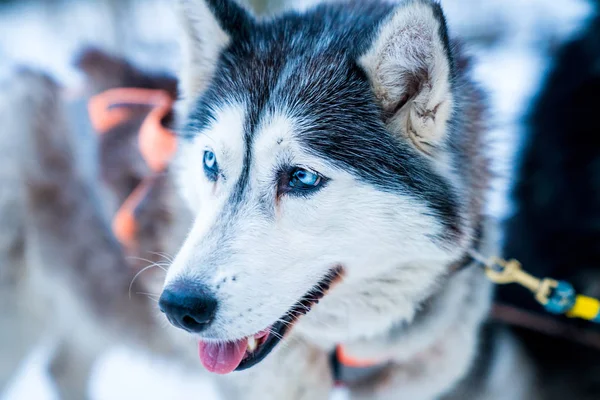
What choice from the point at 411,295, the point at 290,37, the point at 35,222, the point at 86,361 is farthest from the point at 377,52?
the point at 86,361

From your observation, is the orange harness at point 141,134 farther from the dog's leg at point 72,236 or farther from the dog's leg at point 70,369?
the dog's leg at point 70,369

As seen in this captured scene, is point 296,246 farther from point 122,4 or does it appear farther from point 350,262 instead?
point 122,4

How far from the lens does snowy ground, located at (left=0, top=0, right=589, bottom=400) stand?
7.29ft

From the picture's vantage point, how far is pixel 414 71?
125 cm

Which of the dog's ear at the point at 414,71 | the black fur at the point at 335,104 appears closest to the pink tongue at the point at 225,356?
the black fur at the point at 335,104

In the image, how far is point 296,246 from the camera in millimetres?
1232

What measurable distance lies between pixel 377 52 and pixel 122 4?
5841 millimetres

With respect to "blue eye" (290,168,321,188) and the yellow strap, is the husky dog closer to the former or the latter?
"blue eye" (290,168,321,188)

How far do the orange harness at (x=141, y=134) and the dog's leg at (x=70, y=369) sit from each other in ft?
2.84

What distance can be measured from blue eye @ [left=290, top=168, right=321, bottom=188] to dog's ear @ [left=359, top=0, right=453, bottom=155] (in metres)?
0.23

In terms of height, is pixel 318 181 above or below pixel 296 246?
above

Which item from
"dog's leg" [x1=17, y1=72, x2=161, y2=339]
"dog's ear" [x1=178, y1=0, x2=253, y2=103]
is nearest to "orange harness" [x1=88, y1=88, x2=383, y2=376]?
"dog's leg" [x1=17, y1=72, x2=161, y2=339]

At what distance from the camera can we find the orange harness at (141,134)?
1.79 m

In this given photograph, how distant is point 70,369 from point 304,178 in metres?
2.02
